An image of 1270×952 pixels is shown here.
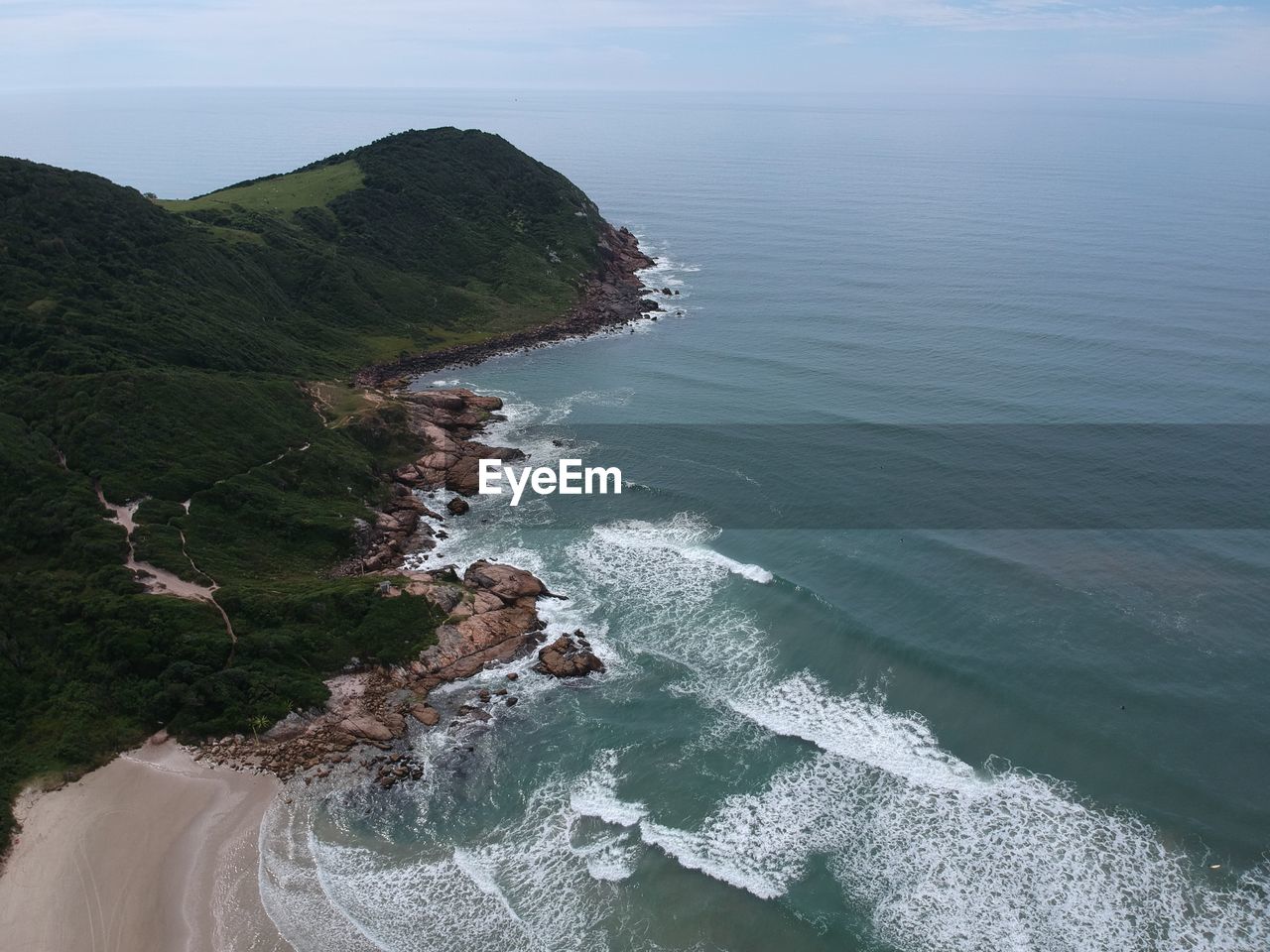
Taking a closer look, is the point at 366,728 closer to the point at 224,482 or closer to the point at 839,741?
the point at 839,741

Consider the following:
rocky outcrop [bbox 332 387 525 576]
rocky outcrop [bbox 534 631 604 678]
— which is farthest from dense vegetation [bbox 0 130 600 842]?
rocky outcrop [bbox 534 631 604 678]

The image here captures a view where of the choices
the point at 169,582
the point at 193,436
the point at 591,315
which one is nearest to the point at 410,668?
the point at 169,582

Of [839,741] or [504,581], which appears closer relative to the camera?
[839,741]

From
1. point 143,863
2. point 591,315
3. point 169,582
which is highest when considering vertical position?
point 591,315

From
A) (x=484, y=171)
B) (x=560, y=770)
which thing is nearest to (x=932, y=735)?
(x=560, y=770)

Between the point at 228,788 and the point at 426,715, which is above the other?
the point at 426,715

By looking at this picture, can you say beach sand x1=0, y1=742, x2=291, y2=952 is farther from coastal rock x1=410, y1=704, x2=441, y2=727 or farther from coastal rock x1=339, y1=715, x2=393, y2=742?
coastal rock x1=410, y1=704, x2=441, y2=727
